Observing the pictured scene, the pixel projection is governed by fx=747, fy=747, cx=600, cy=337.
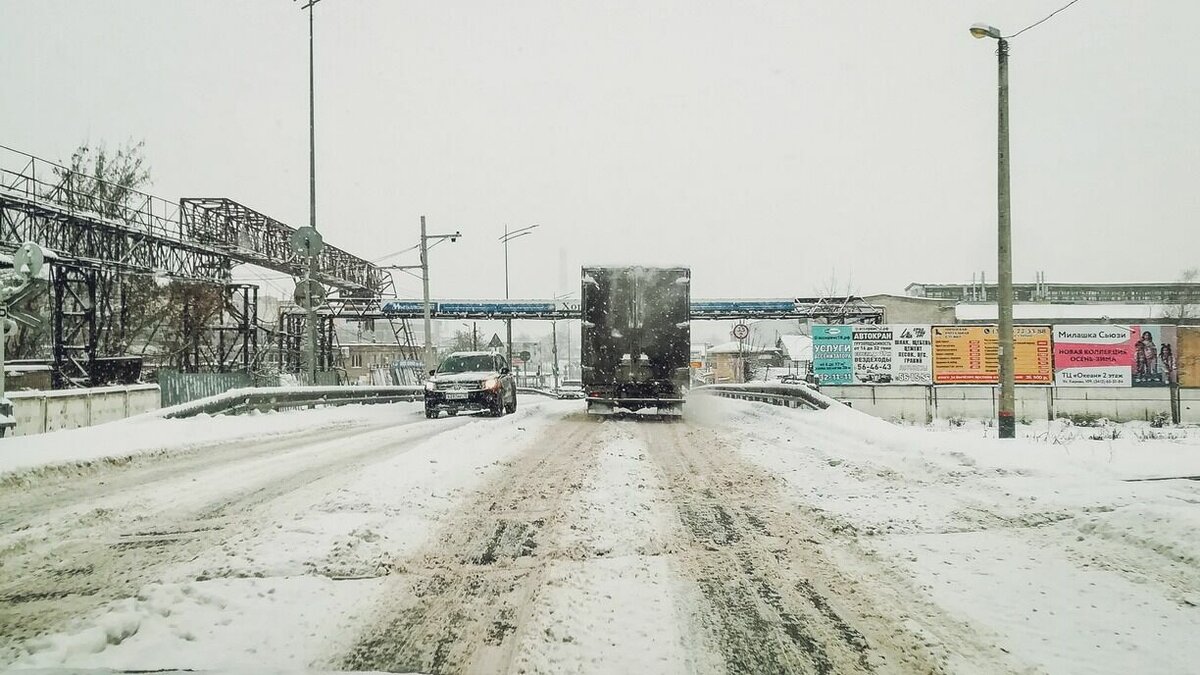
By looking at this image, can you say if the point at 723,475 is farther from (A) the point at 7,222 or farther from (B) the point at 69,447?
(A) the point at 7,222

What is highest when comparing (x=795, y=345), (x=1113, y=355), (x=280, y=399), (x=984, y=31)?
(x=984, y=31)

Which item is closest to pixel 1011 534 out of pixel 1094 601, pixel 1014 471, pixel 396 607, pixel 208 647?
pixel 1094 601

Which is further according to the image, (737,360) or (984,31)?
(737,360)

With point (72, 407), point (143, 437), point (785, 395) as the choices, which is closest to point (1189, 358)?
point (785, 395)

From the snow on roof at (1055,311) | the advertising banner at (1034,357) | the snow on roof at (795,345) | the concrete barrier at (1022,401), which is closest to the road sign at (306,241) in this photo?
the concrete barrier at (1022,401)

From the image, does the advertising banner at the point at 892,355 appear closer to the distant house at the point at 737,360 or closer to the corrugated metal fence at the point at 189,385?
the corrugated metal fence at the point at 189,385

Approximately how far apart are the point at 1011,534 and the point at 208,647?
17.0ft

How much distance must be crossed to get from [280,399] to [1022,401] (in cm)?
2180

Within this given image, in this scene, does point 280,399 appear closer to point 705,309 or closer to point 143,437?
point 143,437

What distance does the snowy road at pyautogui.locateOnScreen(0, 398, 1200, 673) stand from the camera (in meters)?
3.35

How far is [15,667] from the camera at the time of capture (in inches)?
121

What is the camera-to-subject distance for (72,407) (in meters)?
15.3

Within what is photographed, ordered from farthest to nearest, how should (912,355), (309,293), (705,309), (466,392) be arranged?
(705,309) → (912,355) → (309,293) → (466,392)

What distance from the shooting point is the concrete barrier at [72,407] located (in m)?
13.8
